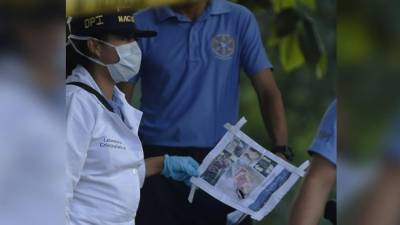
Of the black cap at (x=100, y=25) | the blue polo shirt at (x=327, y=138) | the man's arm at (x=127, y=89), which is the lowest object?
the blue polo shirt at (x=327, y=138)

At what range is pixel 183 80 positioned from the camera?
147 inches

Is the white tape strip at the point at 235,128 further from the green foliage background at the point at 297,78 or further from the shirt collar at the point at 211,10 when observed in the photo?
the shirt collar at the point at 211,10

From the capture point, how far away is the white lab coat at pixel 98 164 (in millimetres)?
3181

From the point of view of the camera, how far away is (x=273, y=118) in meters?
3.79

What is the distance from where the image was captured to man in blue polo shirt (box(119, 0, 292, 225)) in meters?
3.73

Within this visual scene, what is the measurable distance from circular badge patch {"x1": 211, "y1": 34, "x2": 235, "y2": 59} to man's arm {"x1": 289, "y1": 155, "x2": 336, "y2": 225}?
1.60 ft

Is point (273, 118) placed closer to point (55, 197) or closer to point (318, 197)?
point (318, 197)

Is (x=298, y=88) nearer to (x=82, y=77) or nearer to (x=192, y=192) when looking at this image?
(x=192, y=192)

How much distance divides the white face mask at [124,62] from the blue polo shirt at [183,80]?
146mm

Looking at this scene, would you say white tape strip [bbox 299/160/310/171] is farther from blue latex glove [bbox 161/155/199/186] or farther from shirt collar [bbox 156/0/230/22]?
shirt collar [bbox 156/0/230/22]

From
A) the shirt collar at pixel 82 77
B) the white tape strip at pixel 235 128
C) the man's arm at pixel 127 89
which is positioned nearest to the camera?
the shirt collar at pixel 82 77

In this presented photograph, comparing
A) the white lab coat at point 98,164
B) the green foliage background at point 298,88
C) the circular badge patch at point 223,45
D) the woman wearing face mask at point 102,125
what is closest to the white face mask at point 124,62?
the woman wearing face mask at point 102,125

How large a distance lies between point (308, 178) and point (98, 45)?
2.95 ft

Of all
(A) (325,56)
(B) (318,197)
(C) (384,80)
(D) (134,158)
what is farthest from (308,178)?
(C) (384,80)
